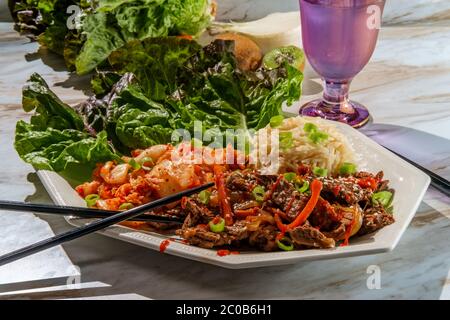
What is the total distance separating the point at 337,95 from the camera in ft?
7.02

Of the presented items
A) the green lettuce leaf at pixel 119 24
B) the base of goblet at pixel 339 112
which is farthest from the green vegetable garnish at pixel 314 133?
the green lettuce leaf at pixel 119 24

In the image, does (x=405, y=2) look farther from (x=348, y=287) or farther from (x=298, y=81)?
(x=348, y=287)

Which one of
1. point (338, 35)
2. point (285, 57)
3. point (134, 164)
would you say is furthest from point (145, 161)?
point (285, 57)

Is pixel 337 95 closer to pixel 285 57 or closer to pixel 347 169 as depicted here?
pixel 285 57

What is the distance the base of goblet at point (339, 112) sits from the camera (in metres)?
2.11

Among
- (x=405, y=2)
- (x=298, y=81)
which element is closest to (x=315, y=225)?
(x=298, y=81)

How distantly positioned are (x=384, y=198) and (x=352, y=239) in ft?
0.54

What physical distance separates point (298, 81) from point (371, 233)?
2.23ft

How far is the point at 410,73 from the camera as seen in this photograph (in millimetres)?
2479

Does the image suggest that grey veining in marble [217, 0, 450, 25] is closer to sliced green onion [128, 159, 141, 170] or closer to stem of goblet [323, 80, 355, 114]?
stem of goblet [323, 80, 355, 114]

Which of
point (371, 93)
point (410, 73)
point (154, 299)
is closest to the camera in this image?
point (154, 299)

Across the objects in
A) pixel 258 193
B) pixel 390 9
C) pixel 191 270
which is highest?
pixel 258 193

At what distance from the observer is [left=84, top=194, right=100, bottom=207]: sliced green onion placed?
5.08 feet

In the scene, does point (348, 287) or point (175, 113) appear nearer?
point (348, 287)
